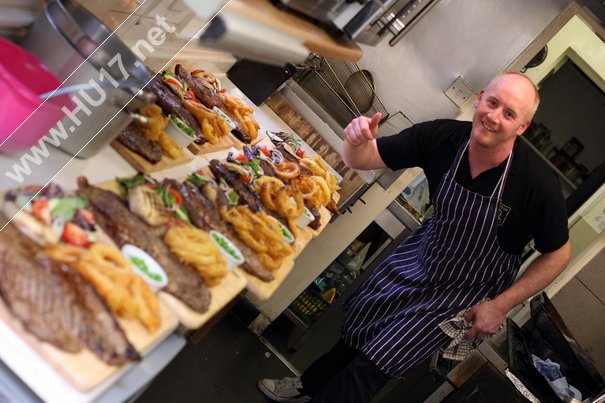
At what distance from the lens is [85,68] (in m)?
2.16

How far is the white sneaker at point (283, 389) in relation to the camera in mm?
4434

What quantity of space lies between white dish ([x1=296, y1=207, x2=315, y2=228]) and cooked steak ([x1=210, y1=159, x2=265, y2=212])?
339 millimetres

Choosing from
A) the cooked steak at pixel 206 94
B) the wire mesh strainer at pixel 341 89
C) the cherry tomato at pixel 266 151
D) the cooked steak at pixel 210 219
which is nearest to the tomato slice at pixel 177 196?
the cooked steak at pixel 210 219

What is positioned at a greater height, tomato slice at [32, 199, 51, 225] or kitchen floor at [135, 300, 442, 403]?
tomato slice at [32, 199, 51, 225]

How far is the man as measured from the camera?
3.48 meters

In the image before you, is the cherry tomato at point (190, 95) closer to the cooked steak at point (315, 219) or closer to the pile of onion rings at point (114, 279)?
the cooked steak at point (315, 219)

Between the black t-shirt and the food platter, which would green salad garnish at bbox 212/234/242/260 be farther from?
the black t-shirt

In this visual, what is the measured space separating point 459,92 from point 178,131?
3215 millimetres

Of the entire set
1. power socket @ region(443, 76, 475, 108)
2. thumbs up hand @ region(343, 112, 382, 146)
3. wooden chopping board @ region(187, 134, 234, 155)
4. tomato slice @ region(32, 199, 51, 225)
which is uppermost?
wooden chopping board @ region(187, 134, 234, 155)

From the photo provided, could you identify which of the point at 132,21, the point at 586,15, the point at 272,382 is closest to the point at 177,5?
the point at 132,21

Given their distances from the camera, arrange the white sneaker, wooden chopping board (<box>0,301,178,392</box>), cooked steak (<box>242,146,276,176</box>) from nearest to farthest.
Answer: wooden chopping board (<box>0,301,178,392</box>) < cooked steak (<box>242,146,276,176</box>) < the white sneaker

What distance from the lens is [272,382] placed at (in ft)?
14.9

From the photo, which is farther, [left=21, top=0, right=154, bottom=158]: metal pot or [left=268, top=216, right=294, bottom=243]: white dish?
[left=268, top=216, right=294, bottom=243]: white dish

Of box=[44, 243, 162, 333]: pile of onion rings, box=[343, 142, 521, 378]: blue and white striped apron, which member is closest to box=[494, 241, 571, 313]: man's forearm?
box=[343, 142, 521, 378]: blue and white striped apron
